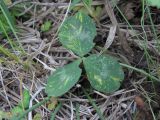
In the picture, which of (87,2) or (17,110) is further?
(87,2)

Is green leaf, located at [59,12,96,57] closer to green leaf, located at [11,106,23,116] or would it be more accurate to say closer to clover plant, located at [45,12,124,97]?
clover plant, located at [45,12,124,97]

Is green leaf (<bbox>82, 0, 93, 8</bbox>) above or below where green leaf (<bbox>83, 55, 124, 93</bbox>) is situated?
above

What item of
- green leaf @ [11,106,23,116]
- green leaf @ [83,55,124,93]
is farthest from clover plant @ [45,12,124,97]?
green leaf @ [11,106,23,116]

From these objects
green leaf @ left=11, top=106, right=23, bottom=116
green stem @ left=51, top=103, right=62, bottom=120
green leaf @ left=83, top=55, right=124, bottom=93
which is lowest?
green stem @ left=51, top=103, right=62, bottom=120

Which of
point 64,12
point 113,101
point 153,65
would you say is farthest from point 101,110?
point 64,12

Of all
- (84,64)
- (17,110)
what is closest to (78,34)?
(84,64)

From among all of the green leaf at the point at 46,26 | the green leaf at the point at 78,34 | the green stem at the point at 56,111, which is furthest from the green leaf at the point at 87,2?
the green stem at the point at 56,111

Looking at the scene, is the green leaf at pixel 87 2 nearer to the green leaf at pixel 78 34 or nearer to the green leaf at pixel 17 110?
the green leaf at pixel 78 34

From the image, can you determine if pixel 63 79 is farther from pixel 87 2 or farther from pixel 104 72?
pixel 87 2
